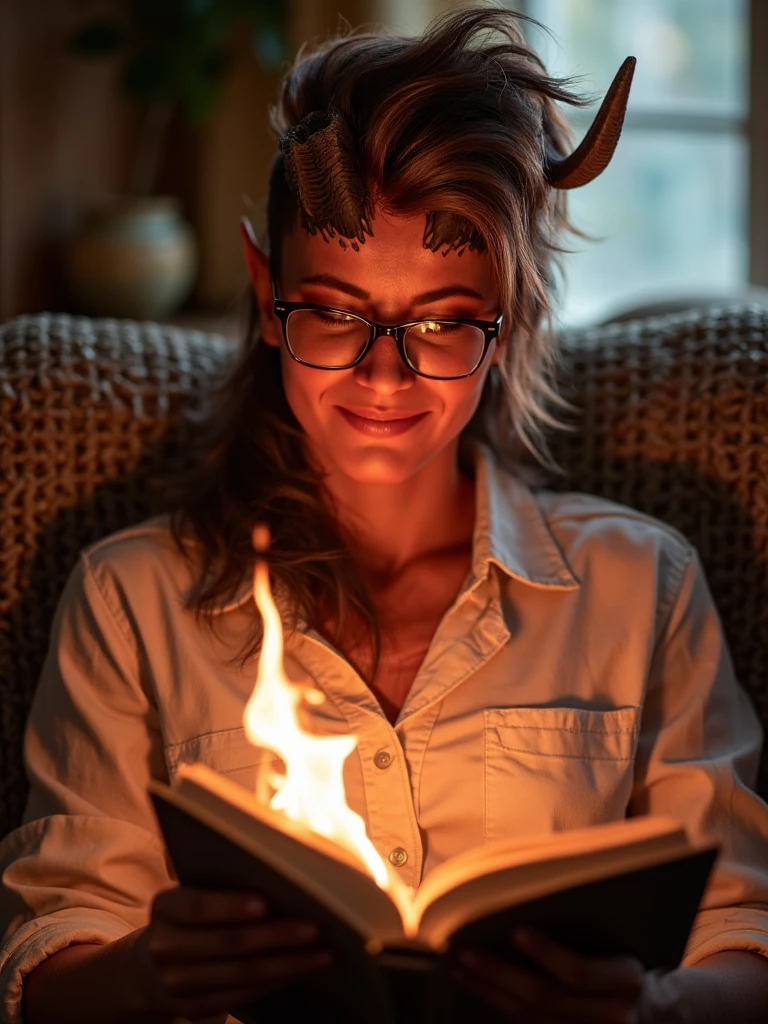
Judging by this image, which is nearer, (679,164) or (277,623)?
(277,623)

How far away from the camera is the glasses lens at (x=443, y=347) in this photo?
1.22m

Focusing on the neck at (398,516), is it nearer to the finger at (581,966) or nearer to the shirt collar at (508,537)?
the shirt collar at (508,537)

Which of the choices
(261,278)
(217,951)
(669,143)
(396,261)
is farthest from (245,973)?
(669,143)

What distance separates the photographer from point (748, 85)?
2.87 metres

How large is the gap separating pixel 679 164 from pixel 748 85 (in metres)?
0.32

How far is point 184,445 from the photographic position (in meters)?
1.55

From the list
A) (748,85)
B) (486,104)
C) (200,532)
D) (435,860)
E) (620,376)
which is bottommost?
(435,860)

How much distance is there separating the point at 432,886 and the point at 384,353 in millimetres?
559

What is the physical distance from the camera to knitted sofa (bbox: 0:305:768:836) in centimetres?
145

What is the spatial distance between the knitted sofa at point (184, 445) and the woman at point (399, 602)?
4.8 inches

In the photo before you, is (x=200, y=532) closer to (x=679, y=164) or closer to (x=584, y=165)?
(x=584, y=165)

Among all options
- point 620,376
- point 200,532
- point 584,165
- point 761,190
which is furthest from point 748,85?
point 200,532

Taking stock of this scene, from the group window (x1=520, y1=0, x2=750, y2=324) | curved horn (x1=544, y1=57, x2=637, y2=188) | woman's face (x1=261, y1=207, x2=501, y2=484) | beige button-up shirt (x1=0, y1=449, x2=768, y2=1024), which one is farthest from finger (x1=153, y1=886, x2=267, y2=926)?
window (x1=520, y1=0, x2=750, y2=324)

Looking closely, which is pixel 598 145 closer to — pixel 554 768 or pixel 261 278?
pixel 261 278
